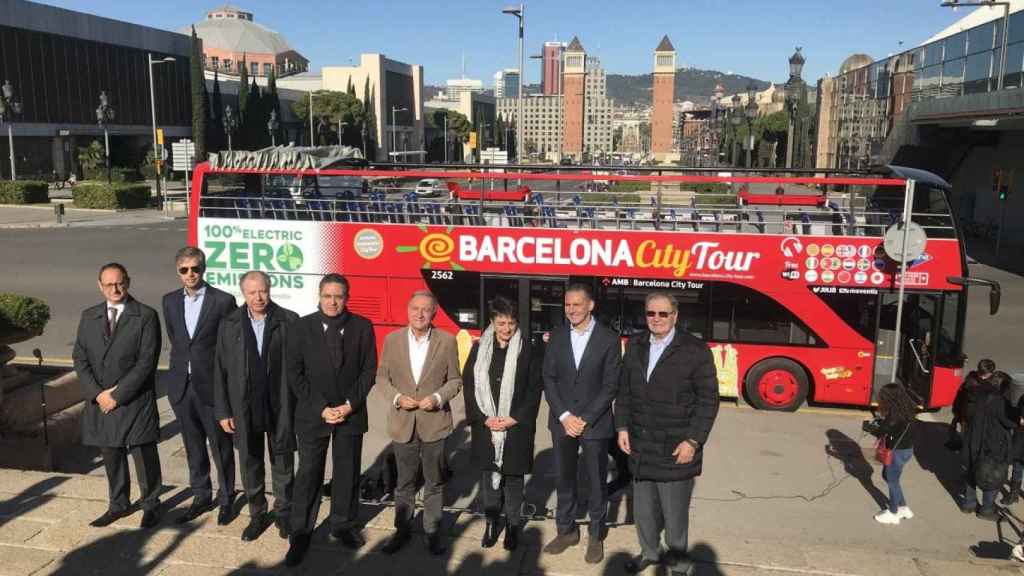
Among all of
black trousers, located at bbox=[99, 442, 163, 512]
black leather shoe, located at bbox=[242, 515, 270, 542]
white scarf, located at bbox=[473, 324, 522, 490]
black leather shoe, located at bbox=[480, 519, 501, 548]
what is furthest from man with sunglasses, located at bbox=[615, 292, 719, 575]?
black trousers, located at bbox=[99, 442, 163, 512]

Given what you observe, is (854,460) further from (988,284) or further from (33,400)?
(33,400)

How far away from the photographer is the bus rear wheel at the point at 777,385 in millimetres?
10391

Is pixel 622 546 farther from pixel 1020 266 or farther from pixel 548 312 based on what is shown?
pixel 1020 266

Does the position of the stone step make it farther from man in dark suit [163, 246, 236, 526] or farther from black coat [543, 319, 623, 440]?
black coat [543, 319, 623, 440]

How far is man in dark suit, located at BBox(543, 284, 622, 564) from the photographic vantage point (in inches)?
208

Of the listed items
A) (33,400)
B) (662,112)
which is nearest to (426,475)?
(33,400)

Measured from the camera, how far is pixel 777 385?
10.4 meters

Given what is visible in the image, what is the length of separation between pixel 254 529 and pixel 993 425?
20.6ft

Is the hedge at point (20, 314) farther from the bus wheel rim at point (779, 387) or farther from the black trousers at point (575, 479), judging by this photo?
the bus wheel rim at point (779, 387)

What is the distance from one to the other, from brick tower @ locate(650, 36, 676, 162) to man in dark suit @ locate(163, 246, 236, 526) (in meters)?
146

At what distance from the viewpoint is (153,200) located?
43719 millimetres

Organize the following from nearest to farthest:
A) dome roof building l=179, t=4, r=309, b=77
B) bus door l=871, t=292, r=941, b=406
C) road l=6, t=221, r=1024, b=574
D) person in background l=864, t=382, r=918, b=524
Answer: person in background l=864, t=382, r=918, b=524, road l=6, t=221, r=1024, b=574, bus door l=871, t=292, r=941, b=406, dome roof building l=179, t=4, r=309, b=77

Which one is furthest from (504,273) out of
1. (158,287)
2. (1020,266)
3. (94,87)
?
(94,87)

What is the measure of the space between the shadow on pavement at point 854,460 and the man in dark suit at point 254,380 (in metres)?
5.77
